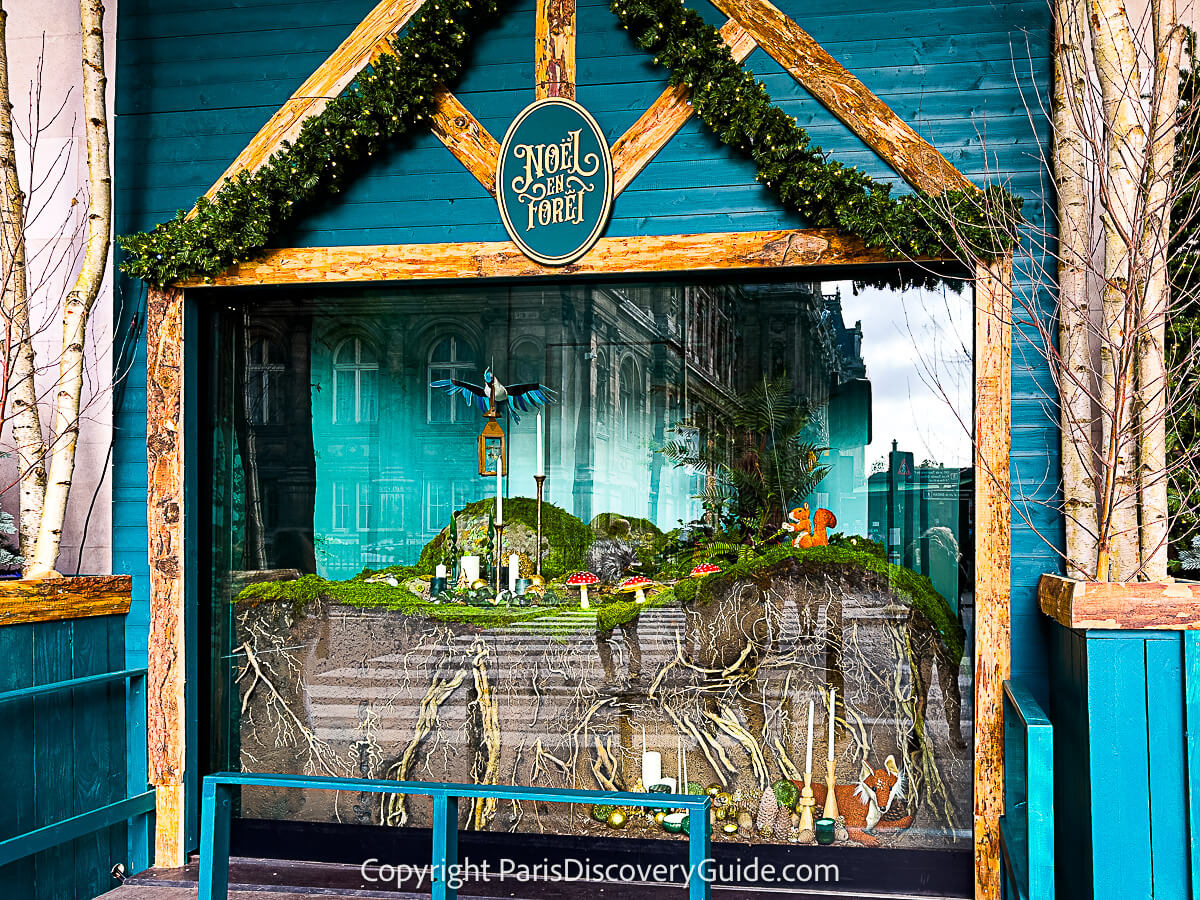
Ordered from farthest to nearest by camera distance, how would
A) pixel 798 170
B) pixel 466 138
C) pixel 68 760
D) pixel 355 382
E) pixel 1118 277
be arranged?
pixel 355 382 < pixel 466 138 < pixel 68 760 < pixel 798 170 < pixel 1118 277

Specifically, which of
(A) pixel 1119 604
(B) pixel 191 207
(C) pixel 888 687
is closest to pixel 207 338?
(B) pixel 191 207

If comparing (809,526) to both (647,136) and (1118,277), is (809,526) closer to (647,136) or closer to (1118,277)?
(1118,277)

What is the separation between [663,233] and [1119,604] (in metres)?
2.37

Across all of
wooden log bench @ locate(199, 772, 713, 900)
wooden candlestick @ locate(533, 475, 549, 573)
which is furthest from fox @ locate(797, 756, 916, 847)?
wooden candlestick @ locate(533, 475, 549, 573)

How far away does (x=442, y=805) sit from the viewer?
329cm

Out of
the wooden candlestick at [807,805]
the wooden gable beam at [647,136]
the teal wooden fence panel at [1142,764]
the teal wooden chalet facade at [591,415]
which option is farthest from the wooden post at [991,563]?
the wooden gable beam at [647,136]

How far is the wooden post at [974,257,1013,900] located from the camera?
415cm

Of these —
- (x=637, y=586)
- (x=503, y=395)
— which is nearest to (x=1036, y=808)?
(x=637, y=586)

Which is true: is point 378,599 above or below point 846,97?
below

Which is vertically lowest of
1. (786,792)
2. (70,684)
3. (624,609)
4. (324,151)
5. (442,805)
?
(786,792)

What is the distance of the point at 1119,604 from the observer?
9.47 ft

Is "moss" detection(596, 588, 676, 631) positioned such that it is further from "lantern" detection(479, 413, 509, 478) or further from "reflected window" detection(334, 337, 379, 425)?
"reflected window" detection(334, 337, 379, 425)

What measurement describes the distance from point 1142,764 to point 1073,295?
192 cm

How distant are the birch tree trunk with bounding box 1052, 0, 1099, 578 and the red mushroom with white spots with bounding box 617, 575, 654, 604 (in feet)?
5.53
